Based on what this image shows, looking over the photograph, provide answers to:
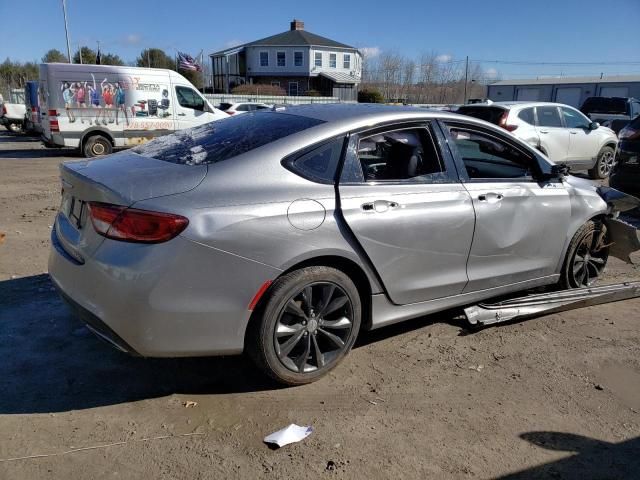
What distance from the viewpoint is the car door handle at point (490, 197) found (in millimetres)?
3840

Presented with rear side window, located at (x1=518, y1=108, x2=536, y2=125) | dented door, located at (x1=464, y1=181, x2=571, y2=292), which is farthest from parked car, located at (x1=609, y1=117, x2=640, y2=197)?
dented door, located at (x1=464, y1=181, x2=571, y2=292)

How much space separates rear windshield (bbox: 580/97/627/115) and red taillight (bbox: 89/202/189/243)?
67.1ft

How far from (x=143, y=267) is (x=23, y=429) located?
110 centimetres

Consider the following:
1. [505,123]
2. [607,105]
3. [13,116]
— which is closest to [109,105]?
[505,123]

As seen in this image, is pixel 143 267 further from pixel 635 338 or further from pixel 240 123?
pixel 635 338

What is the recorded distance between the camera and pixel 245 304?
2914 millimetres

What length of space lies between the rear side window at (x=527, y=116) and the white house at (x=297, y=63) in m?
48.3

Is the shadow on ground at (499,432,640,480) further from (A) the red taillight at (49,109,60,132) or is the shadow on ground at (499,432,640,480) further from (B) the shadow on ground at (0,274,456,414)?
(A) the red taillight at (49,109,60,132)

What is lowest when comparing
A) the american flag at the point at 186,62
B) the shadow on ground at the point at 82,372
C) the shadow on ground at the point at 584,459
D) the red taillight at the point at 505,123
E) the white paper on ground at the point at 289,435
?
the shadow on ground at the point at 584,459

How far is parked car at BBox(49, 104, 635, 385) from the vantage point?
9.06 feet

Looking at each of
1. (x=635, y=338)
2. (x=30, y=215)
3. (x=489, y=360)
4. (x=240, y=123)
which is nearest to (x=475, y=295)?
(x=489, y=360)

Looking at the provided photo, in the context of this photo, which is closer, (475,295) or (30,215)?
(475,295)

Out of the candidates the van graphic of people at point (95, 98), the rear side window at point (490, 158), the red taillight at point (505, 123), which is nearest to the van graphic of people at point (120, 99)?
the van graphic of people at point (95, 98)

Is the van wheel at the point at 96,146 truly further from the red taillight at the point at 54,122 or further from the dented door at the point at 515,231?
the dented door at the point at 515,231
